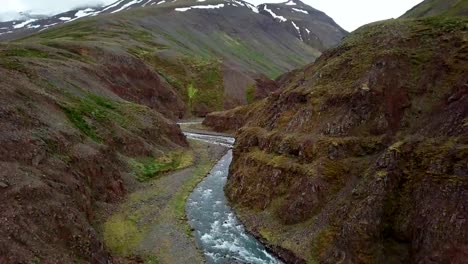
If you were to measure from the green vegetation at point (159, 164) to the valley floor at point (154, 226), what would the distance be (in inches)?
72.7

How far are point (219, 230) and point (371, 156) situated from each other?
60.1ft

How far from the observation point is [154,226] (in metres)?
48.4

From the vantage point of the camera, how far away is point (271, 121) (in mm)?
67375

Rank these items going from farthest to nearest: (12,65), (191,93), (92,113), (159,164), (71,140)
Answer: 1. (191,93)
2. (159,164)
3. (12,65)
4. (92,113)
5. (71,140)

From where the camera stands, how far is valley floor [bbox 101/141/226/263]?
41.8 m

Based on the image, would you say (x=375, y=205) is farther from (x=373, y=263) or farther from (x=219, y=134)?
(x=219, y=134)

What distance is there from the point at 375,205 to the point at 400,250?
4371 mm

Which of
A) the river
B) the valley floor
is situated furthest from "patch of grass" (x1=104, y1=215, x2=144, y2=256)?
the river

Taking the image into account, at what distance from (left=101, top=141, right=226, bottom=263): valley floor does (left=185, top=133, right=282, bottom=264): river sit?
1.17 metres

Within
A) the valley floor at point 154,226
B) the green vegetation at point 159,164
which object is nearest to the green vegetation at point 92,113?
the green vegetation at point 159,164

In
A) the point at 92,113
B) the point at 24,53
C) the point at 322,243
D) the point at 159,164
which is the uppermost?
the point at 24,53

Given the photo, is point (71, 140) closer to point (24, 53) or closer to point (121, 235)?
point (121, 235)

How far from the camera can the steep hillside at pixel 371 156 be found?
36.7 metres

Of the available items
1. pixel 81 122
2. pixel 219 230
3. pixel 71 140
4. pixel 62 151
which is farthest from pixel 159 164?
pixel 219 230
